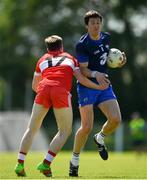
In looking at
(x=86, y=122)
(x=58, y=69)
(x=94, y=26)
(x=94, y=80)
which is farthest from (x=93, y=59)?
(x=86, y=122)

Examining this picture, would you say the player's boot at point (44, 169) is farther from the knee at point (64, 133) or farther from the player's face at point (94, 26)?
the player's face at point (94, 26)

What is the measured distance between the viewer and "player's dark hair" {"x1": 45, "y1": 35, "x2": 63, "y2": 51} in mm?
12719

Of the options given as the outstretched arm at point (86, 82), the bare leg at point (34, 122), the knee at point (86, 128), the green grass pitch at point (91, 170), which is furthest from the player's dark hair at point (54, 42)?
the green grass pitch at point (91, 170)

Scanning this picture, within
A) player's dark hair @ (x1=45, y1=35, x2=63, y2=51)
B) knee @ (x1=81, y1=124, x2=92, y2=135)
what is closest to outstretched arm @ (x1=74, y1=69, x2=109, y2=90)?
player's dark hair @ (x1=45, y1=35, x2=63, y2=51)

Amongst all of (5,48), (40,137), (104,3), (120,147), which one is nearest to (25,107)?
(5,48)

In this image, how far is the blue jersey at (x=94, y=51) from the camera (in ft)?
42.9

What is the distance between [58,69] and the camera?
12773 mm

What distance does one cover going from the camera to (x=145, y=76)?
61594 millimetres

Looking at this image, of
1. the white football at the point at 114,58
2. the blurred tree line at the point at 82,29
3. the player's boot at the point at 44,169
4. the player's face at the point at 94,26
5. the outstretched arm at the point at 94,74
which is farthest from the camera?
the blurred tree line at the point at 82,29

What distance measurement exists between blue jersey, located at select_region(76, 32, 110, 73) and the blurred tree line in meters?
42.8

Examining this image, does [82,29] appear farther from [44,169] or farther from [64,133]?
[44,169]

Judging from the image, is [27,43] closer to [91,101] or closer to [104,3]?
[104,3]

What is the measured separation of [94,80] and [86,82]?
0.21m

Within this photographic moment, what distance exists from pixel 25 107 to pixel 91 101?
56909mm
